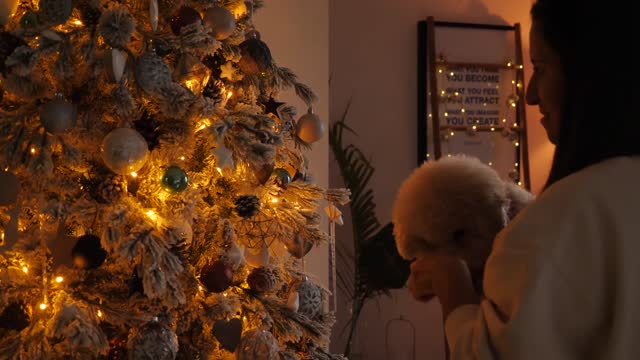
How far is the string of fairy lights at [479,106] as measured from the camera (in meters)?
3.75

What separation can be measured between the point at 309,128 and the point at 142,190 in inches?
17.0

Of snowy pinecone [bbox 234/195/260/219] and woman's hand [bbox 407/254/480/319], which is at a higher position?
snowy pinecone [bbox 234/195/260/219]

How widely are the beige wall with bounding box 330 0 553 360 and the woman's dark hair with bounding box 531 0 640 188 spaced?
281 centimetres

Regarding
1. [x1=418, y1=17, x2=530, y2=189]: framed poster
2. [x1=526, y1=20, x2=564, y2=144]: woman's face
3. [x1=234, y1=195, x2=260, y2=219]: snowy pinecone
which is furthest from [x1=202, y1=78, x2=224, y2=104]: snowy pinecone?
[x1=418, y1=17, x2=530, y2=189]: framed poster

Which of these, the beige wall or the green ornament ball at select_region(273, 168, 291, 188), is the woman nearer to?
the green ornament ball at select_region(273, 168, 291, 188)

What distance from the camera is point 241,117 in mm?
1541

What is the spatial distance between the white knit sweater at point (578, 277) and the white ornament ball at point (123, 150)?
76 centimetres

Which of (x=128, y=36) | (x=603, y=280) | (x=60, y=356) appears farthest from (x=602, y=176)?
(x=60, y=356)

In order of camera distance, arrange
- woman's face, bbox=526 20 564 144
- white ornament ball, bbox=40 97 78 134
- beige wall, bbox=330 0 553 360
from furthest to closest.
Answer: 1. beige wall, bbox=330 0 553 360
2. white ornament ball, bbox=40 97 78 134
3. woman's face, bbox=526 20 564 144

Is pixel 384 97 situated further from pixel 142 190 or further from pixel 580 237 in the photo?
pixel 580 237

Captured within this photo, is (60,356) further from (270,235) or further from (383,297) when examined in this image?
(383,297)

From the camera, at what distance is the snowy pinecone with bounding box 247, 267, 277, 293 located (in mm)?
1573

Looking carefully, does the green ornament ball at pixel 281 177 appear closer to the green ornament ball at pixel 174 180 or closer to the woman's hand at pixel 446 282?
the green ornament ball at pixel 174 180

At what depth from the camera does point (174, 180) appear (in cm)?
140
